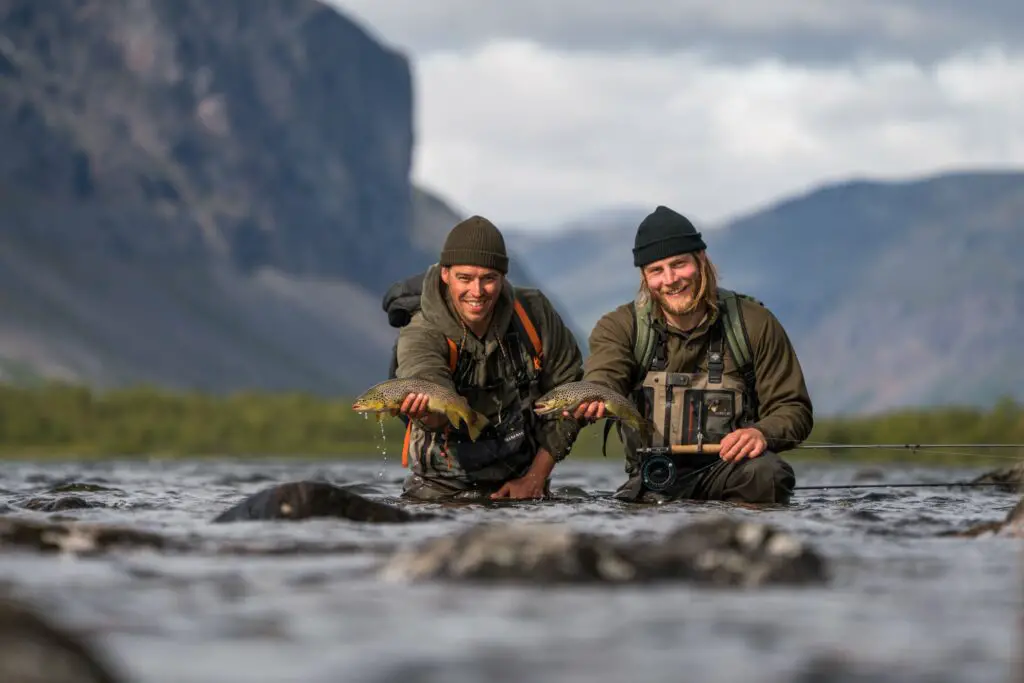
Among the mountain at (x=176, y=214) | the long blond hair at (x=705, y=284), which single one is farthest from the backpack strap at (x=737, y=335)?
the mountain at (x=176, y=214)

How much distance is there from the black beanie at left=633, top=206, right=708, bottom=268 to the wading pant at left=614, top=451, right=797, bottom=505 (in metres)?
1.65

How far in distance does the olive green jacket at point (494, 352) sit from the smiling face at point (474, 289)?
0.18 meters

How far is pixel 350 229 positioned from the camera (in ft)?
640

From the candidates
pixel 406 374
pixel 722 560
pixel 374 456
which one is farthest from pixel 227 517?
pixel 374 456

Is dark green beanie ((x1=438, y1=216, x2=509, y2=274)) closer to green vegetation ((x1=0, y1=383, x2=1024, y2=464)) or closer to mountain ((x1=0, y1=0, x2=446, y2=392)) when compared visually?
green vegetation ((x1=0, y1=383, x2=1024, y2=464))

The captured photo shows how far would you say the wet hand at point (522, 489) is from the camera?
1270 centimetres

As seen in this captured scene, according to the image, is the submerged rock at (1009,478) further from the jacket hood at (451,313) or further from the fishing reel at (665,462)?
the jacket hood at (451,313)

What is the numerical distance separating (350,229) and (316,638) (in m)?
190

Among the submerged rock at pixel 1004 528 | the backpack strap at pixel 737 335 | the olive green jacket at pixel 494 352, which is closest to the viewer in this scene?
the submerged rock at pixel 1004 528

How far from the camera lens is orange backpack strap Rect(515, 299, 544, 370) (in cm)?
1239

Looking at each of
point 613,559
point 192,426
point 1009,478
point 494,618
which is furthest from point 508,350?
point 192,426

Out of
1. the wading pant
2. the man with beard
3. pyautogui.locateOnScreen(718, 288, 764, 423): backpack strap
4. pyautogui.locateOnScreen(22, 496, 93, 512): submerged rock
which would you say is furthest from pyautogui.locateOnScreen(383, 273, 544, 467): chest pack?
pyautogui.locateOnScreen(22, 496, 93, 512): submerged rock

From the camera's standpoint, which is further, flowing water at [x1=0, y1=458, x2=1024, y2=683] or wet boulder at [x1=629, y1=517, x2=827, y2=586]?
wet boulder at [x1=629, y1=517, x2=827, y2=586]

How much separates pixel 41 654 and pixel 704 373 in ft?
25.4
